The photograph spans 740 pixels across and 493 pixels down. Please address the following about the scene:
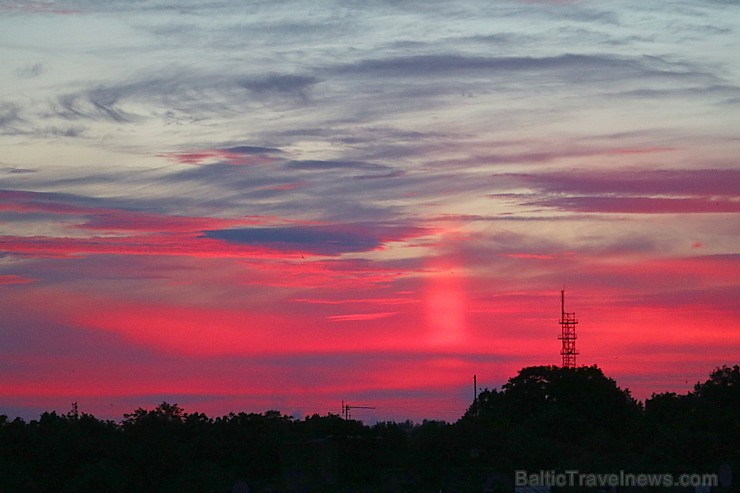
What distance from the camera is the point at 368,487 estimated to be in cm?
6688

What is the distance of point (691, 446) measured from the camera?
7575 cm

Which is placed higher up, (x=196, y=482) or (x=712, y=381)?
(x=712, y=381)

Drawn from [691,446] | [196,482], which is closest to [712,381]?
[691,446]

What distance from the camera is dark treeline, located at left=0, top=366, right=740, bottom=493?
210 ft

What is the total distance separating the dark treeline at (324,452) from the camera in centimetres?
6394

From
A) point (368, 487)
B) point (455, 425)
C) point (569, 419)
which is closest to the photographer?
point (368, 487)

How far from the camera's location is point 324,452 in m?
69.8

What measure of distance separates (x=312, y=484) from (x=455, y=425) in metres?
23.6

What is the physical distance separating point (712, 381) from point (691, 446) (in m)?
26.2

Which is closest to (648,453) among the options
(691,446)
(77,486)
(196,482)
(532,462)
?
(691,446)

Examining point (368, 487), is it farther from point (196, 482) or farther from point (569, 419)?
point (569, 419)

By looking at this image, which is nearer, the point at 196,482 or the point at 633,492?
the point at 633,492

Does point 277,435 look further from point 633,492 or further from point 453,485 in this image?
point 633,492

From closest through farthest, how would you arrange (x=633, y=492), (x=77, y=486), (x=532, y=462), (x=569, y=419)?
(x=633, y=492) → (x=77, y=486) → (x=532, y=462) → (x=569, y=419)
